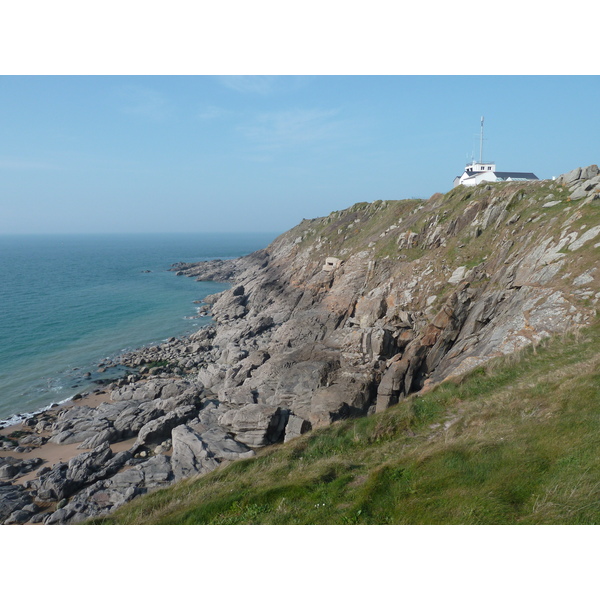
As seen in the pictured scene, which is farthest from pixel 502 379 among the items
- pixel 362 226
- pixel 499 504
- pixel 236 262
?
pixel 236 262

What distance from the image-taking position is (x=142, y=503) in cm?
1326

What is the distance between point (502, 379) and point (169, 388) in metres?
26.8

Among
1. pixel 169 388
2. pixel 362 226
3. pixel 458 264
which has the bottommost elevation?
pixel 169 388

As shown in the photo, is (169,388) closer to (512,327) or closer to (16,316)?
(512,327)

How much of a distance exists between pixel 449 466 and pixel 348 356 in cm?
1916

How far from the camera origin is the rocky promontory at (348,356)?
2023 cm

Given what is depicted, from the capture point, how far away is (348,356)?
94.3 ft

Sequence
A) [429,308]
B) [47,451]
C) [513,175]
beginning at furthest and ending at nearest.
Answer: [513,175] → [429,308] → [47,451]

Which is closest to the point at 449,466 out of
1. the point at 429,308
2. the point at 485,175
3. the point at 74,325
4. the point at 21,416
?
the point at 429,308

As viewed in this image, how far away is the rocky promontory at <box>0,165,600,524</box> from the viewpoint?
20234 mm

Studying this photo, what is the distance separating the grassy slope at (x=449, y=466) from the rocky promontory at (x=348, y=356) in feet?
16.5

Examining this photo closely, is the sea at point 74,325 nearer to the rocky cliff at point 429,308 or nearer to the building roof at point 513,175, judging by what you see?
the rocky cliff at point 429,308

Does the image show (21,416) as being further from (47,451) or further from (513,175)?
(513,175)

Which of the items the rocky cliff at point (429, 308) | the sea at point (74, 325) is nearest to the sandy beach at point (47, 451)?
the sea at point (74, 325)
